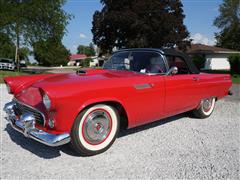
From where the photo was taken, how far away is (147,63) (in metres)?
4.34

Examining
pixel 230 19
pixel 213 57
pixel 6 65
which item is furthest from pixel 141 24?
pixel 230 19

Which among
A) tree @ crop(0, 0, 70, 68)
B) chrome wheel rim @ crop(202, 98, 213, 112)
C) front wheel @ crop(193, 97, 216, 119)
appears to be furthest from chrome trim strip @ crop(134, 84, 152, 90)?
tree @ crop(0, 0, 70, 68)

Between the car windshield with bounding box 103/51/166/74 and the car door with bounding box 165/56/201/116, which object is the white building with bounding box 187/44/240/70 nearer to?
the car door with bounding box 165/56/201/116

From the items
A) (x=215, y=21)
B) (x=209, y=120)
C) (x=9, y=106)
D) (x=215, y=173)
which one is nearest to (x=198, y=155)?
(x=215, y=173)

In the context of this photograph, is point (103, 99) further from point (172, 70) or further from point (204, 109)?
point (204, 109)

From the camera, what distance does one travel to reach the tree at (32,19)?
18562 millimetres

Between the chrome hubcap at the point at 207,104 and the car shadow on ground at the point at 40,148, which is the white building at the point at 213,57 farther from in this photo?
the car shadow on ground at the point at 40,148

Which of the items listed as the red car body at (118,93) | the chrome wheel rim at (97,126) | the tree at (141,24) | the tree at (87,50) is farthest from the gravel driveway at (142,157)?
the tree at (87,50)

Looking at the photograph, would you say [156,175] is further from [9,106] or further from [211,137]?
[9,106]

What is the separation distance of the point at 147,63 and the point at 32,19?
1795 cm

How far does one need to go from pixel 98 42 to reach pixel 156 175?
28926mm

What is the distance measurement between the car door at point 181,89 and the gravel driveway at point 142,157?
1.48 ft

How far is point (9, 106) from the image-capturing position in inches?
148

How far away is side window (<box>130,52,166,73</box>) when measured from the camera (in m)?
4.26
